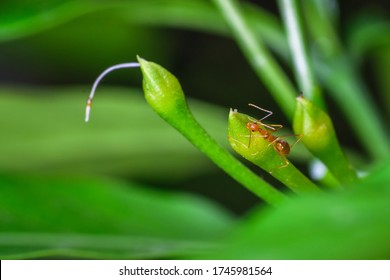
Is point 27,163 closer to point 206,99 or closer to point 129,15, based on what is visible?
point 129,15

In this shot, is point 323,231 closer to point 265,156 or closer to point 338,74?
point 265,156

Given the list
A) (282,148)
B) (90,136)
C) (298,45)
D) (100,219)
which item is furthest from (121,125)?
(282,148)

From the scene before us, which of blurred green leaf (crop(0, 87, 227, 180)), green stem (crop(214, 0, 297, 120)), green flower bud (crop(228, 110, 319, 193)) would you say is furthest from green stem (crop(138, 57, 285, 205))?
blurred green leaf (crop(0, 87, 227, 180))

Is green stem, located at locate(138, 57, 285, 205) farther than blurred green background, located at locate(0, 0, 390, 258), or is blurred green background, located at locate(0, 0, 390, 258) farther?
blurred green background, located at locate(0, 0, 390, 258)

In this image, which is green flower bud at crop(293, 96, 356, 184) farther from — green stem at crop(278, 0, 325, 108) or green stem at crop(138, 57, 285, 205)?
green stem at crop(278, 0, 325, 108)

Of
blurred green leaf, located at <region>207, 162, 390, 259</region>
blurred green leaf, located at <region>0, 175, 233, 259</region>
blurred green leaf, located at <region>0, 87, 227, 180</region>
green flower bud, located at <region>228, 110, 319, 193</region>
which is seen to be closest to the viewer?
blurred green leaf, located at <region>207, 162, 390, 259</region>

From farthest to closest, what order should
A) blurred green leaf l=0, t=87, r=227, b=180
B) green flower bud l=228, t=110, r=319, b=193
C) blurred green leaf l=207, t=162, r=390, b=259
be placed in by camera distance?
blurred green leaf l=0, t=87, r=227, b=180, green flower bud l=228, t=110, r=319, b=193, blurred green leaf l=207, t=162, r=390, b=259
